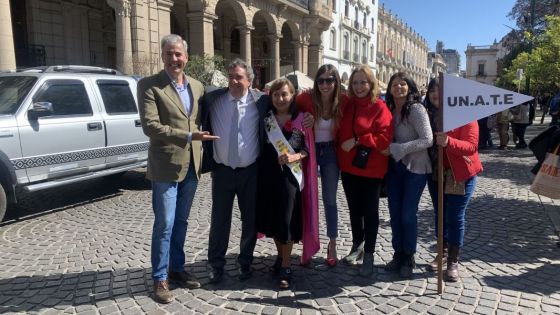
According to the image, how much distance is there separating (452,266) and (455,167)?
3.09 feet

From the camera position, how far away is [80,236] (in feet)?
17.6

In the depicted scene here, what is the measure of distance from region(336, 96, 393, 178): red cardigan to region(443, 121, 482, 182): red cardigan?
525 millimetres

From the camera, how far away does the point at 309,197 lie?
397 centimetres

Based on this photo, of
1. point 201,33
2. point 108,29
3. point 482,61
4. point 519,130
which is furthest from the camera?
point 482,61

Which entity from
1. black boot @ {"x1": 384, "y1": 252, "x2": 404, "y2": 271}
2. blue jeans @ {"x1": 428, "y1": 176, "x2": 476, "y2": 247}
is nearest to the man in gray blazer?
black boot @ {"x1": 384, "y1": 252, "x2": 404, "y2": 271}

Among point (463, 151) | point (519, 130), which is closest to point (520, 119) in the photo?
point (519, 130)

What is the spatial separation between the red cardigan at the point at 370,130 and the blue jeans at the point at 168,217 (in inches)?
55.0

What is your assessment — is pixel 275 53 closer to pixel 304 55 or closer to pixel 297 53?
pixel 297 53

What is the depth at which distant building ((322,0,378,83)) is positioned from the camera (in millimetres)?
40384

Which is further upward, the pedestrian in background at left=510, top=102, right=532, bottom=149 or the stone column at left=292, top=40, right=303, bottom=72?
the stone column at left=292, top=40, right=303, bottom=72

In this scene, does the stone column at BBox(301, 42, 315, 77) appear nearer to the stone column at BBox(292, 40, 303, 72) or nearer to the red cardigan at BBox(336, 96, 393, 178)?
the stone column at BBox(292, 40, 303, 72)

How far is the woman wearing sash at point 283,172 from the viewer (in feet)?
12.3

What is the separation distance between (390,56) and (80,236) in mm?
60600

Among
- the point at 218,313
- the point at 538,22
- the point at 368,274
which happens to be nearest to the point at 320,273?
the point at 368,274
